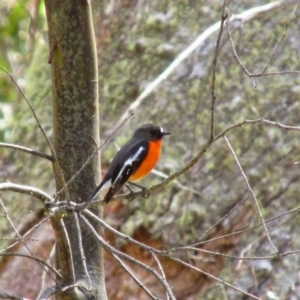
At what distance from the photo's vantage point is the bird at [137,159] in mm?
4250

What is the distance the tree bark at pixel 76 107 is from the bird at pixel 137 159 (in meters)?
0.36

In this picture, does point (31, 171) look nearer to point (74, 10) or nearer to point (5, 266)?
point (5, 266)

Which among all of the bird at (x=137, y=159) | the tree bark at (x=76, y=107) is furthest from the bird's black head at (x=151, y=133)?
the tree bark at (x=76, y=107)

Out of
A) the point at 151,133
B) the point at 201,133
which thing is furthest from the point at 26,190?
the point at 201,133

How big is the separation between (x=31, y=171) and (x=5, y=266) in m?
0.86

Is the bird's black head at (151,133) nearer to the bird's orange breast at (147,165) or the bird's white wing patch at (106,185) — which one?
the bird's orange breast at (147,165)

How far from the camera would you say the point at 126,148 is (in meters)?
4.59

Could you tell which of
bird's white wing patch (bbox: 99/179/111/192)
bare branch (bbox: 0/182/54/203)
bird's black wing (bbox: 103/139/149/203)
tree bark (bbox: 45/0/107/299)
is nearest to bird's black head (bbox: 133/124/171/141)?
bird's black wing (bbox: 103/139/149/203)

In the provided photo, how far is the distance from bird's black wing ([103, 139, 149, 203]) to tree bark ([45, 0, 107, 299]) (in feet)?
1.18

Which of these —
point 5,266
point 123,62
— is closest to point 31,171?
point 5,266

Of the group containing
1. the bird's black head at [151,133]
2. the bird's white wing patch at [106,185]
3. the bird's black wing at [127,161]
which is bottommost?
the bird's white wing patch at [106,185]

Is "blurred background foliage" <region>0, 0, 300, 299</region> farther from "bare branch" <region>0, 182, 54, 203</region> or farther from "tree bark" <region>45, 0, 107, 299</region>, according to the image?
"bare branch" <region>0, 182, 54, 203</region>

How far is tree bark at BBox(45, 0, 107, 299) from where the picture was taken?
362 centimetres

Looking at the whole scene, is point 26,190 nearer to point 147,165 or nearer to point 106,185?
point 106,185
